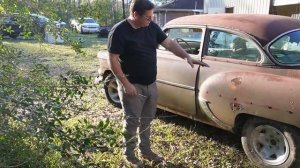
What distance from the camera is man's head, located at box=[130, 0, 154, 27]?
3.61m

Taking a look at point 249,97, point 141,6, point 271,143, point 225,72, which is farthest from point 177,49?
point 271,143

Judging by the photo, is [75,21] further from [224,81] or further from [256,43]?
[256,43]

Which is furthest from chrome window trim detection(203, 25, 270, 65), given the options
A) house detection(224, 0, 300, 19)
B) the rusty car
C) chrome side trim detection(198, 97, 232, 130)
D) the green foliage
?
house detection(224, 0, 300, 19)

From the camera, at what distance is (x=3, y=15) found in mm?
3602

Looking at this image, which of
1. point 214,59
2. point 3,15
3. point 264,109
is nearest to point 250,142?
point 264,109

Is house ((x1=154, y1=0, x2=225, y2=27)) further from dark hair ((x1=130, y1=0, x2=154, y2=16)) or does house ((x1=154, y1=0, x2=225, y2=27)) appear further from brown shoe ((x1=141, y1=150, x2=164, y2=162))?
dark hair ((x1=130, y1=0, x2=154, y2=16))

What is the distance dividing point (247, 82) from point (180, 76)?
1.15 metres

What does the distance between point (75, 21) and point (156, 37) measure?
100cm

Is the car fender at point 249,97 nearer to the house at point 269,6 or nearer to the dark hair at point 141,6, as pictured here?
the dark hair at point 141,6

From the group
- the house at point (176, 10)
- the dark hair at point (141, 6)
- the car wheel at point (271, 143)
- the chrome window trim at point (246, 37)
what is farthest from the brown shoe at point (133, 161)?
the house at point (176, 10)

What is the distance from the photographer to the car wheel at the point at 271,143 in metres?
3.77

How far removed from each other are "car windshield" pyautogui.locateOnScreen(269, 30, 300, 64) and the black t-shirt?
1.38 meters

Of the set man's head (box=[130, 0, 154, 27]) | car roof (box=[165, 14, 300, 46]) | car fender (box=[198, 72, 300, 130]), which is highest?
man's head (box=[130, 0, 154, 27])

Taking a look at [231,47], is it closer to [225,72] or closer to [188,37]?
[225,72]
